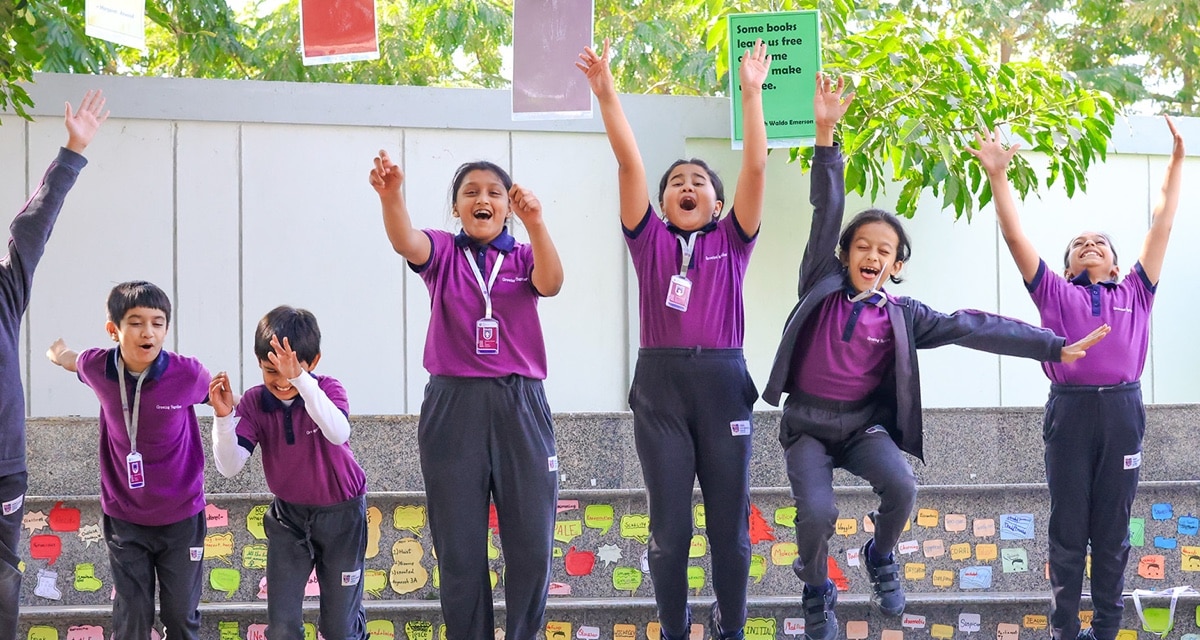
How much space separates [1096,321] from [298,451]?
3.36 m

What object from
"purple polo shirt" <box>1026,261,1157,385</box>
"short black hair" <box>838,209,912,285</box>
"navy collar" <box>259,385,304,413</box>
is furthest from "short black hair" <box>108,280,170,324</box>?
"purple polo shirt" <box>1026,261,1157,385</box>

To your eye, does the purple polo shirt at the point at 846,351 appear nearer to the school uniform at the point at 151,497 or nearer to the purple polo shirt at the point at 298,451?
the purple polo shirt at the point at 298,451

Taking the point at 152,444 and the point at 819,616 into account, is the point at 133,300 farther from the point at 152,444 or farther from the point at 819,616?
the point at 819,616

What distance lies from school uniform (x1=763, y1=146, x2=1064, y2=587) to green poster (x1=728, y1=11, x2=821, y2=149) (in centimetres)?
25

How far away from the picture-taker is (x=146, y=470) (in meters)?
4.37

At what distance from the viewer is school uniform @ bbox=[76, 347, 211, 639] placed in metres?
4.38

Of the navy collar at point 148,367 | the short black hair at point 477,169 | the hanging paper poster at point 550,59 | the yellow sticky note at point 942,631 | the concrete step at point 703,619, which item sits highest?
the hanging paper poster at point 550,59

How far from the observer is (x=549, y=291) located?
411cm

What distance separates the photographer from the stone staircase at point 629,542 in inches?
205

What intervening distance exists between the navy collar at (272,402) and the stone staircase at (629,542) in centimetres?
96

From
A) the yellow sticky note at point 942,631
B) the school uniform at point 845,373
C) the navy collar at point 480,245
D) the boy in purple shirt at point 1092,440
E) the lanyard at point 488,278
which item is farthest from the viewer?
the yellow sticky note at point 942,631

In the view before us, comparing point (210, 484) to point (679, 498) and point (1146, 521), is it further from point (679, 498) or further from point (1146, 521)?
point (1146, 521)

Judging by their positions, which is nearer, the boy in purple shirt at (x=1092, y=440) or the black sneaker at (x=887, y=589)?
the black sneaker at (x=887, y=589)

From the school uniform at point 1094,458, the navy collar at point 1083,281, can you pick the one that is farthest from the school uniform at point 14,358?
the navy collar at point 1083,281
